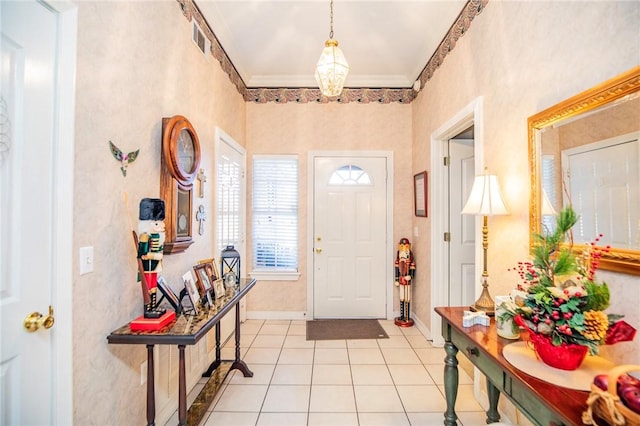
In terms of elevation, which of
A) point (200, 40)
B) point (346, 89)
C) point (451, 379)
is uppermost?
point (346, 89)

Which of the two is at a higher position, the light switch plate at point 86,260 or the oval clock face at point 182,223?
the oval clock face at point 182,223

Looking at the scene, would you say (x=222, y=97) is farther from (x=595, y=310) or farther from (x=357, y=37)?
(x=595, y=310)

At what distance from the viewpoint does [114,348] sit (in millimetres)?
1497

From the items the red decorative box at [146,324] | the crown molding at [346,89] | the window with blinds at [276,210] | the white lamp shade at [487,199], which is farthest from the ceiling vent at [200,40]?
the white lamp shade at [487,199]

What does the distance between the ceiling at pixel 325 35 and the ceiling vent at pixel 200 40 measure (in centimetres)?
17

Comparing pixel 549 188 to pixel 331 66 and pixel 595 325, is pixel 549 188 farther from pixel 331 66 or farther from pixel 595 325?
pixel 331 66

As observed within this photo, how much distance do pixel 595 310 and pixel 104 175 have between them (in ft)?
6.84

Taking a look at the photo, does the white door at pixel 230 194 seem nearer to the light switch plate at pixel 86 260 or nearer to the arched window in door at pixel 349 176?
the arched window in door at pixel 349 176

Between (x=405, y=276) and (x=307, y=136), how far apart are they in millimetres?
2113

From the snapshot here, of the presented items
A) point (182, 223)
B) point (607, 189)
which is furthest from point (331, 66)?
point (607, 189)

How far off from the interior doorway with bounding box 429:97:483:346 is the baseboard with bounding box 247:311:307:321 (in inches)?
62.6

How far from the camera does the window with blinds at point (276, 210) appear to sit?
12.8 feet

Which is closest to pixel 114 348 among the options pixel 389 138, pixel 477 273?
pixel 477 273

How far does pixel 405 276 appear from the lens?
3609 millimetres
